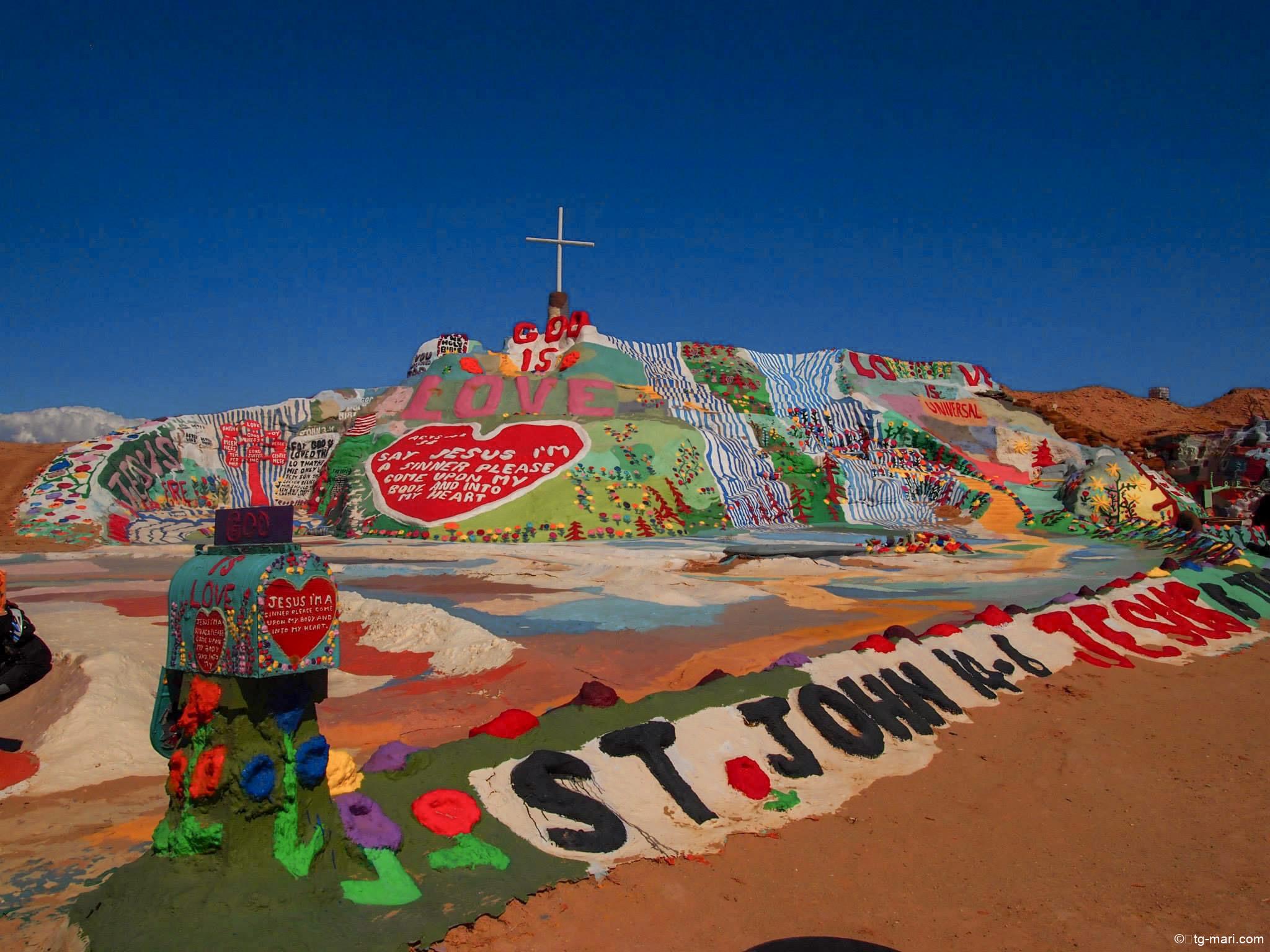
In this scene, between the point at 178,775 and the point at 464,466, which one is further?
the point at 464,466

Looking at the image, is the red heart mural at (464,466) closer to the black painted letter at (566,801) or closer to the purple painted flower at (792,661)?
the purple painted flower at (792,661)

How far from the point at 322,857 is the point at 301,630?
0.94 m

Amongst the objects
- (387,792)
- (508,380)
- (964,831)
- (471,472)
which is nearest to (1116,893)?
(964,831)

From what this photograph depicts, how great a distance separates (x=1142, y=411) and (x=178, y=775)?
61.1m

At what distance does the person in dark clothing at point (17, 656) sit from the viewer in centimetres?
646

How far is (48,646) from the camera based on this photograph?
7578 millimetres

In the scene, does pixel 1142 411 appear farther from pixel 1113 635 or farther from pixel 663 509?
pixel 1113 635

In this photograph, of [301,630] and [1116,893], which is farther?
[1116,893]

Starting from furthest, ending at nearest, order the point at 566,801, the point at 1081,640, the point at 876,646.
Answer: the point at 1081,640 < the point at 876,646 < the point at 566,801

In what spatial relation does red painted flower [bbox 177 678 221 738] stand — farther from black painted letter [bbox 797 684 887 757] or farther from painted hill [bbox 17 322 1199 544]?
painted hill [bbox 17 322 1199 544]

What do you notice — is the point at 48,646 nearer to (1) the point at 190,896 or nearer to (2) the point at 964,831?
(1) the point at 190,896

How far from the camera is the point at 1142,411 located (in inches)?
2127

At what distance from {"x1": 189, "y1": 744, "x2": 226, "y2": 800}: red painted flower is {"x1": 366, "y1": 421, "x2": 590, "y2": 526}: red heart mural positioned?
58.9 feet

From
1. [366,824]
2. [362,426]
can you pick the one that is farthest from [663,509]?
[366,824]
